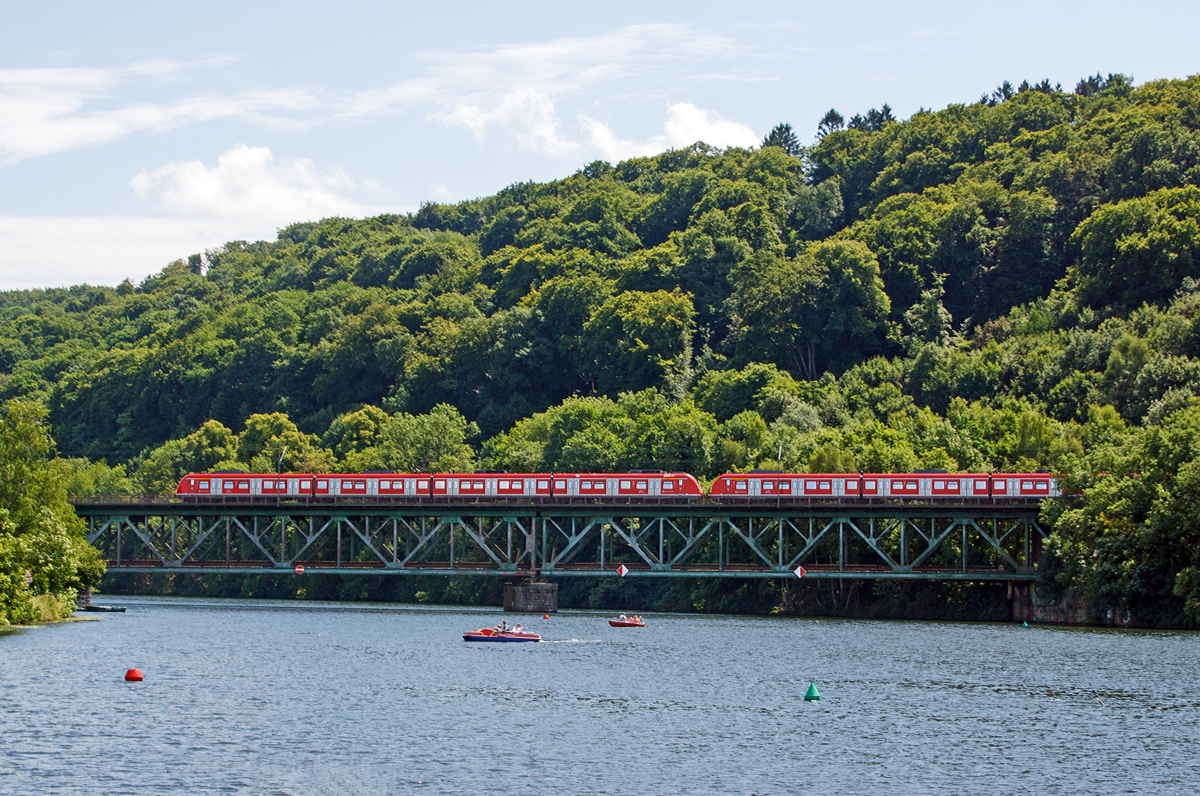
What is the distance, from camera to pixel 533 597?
4542 inches

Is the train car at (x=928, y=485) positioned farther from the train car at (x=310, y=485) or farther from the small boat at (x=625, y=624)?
the train car at (x=310, y=485)

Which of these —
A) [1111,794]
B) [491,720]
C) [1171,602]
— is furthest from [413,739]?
[1171,602]

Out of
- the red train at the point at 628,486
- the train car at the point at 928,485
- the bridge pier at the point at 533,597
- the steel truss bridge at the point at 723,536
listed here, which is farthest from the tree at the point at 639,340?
the bridge pier at the point at 533,597

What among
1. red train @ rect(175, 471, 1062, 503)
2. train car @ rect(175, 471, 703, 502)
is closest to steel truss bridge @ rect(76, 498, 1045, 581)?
red train @ rect(175, 471, 1062, 503)

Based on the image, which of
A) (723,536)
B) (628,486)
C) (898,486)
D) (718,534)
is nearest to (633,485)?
(628,486)

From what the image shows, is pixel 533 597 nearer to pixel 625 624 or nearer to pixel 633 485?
pixel 625 624

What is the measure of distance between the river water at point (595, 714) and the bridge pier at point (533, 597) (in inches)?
802

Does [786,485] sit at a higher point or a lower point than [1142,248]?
lower

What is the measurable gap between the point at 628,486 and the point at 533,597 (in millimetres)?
12876

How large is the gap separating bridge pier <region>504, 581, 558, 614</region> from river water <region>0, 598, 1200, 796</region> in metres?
20.4

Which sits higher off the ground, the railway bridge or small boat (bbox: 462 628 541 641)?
the railway bridge

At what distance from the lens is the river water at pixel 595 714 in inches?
1799

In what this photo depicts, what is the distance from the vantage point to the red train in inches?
4500

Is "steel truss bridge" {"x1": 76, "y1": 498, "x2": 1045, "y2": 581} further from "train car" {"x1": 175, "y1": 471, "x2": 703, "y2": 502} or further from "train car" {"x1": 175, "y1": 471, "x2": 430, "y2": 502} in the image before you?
"train car" {"x1": 175, "y1": 471, "x2": 430, "y2": 502}
